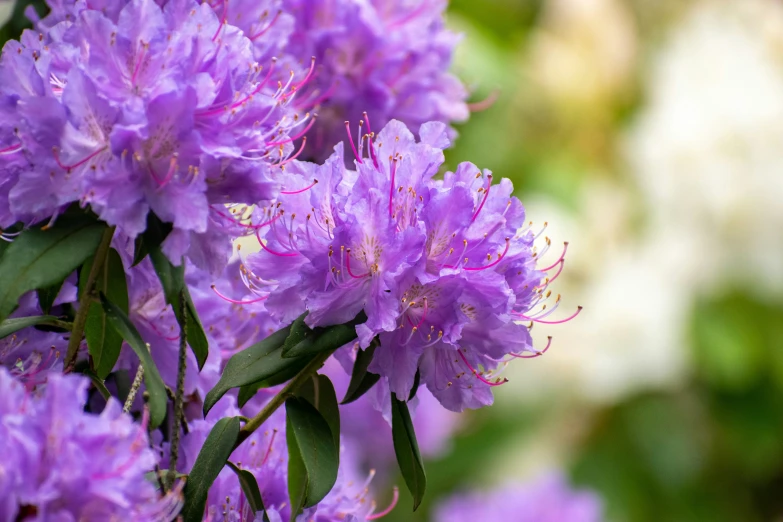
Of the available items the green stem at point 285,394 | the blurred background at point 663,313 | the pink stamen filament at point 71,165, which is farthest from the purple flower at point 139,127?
the blurred background at point 663,313

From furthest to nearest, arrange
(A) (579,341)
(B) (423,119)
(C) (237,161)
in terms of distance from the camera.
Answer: (A) (579,341) → (B) (423,119) → (C) (237,161)

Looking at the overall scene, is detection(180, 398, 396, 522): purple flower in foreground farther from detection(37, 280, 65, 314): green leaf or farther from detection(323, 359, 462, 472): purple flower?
detection(323, 359, 462, 472): purple flower

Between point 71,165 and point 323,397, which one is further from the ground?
point 71,165

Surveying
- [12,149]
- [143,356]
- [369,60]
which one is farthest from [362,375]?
[369,60]

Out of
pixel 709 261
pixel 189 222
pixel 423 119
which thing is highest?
pixel 189 222

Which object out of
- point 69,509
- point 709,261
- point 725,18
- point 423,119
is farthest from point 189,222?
point 725,18

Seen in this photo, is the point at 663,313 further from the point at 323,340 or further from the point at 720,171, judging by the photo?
the point at 323,340

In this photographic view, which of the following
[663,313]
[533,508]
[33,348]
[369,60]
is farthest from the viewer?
[663,313]

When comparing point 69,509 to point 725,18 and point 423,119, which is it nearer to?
point 423,119
